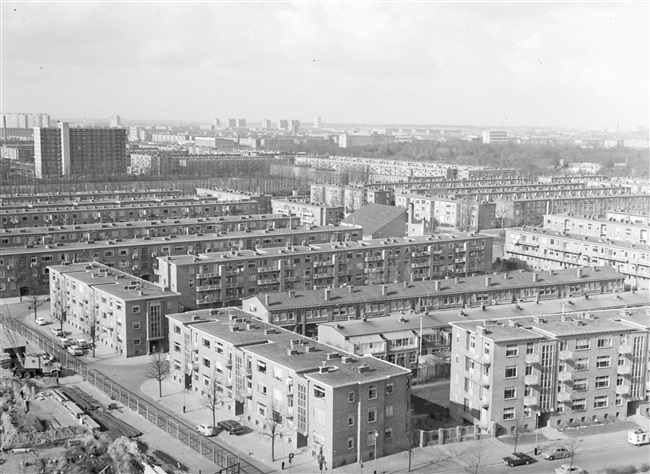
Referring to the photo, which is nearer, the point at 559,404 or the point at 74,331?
the point at 559,404

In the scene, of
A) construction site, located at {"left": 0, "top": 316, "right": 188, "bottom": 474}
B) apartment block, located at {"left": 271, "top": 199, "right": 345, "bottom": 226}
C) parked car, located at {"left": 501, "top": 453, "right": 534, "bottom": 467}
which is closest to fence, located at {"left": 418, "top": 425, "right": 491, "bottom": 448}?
parked car, located at {"left": 501, "top": 453, "right": 534, "bottom": 467}

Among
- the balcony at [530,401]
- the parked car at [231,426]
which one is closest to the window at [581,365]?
the balcony at [530,401]

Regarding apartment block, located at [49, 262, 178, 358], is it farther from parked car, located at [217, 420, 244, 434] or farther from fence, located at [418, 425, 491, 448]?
fence, located at [418, 425, 491, 448]

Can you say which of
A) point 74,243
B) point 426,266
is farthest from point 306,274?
point 74,243

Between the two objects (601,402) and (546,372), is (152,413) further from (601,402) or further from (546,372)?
(601,402)

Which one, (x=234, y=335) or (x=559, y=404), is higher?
(x=234, y=335)

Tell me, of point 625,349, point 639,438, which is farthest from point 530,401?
point 625,349

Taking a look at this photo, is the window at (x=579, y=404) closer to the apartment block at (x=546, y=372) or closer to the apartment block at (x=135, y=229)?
the apartment block at (x=546, y=372)

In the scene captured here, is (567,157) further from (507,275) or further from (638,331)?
(638,331)
